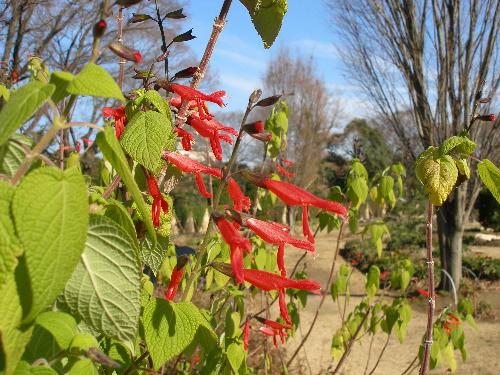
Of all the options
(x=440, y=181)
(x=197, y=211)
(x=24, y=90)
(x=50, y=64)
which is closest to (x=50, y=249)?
(x=24, y=90)

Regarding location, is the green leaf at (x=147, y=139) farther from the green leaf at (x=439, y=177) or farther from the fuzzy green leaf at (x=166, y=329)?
the green leaf at (x=439, y=177)

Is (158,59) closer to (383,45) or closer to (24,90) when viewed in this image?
(24,90)

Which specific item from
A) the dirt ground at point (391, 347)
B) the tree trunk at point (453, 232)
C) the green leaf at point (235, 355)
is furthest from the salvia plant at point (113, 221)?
the tree trunk at point (453, 232)

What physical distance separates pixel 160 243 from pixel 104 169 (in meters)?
0.75

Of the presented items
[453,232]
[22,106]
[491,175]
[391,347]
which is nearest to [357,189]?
[491,175]

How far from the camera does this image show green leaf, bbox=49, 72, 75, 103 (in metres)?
0.48

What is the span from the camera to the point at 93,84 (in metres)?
0.48

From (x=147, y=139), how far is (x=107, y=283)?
0.23 meters

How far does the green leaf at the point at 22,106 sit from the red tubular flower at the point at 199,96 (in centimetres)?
41

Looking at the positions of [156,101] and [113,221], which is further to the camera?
[156,101]

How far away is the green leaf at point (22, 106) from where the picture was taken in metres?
0.42

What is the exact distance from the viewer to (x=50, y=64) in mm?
9891

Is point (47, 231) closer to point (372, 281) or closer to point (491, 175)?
point (491, 175)

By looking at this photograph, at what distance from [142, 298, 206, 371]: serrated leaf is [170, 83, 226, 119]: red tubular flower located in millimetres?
336
